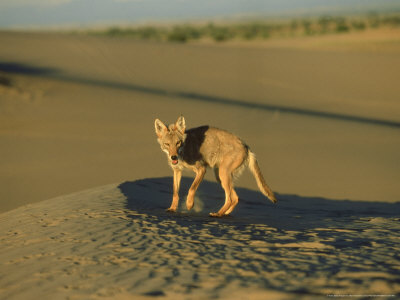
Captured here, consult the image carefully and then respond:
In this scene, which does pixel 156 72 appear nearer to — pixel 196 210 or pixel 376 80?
pixel 376 80

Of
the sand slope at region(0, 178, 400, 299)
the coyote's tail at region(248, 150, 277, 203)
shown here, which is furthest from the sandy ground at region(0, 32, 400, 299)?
the coyote's tail at region(248, 150, 277, 203)

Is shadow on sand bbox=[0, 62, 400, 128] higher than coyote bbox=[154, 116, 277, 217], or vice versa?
shadow on sand bbox=[0, 62, 400, 128]

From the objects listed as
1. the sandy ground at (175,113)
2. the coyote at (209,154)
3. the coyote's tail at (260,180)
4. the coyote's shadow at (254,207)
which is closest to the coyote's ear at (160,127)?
the coyote at (209,154)

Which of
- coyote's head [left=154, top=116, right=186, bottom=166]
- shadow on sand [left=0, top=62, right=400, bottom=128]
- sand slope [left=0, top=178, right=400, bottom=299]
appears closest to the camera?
sand slope [left=0, top=178, right=400, bottom=299]

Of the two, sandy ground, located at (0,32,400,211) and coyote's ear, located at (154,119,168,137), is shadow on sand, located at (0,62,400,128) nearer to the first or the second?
sandy ground, located at (0,32,400,211)

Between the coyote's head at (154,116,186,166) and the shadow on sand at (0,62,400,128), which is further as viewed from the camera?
the shadow on sand at (0,62,400,128)

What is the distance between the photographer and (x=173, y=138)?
7.76 m

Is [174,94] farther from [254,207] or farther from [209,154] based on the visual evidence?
[209,154]

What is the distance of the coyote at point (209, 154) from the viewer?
7.81 meters

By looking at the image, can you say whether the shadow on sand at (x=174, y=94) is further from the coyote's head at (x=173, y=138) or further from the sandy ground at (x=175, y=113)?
the coyote's head at (x=173, y=138)

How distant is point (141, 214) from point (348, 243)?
272 cm

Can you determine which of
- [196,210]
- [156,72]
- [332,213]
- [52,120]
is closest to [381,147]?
[332,213]

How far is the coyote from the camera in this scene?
781 centimetres

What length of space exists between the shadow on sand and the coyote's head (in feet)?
39.6
